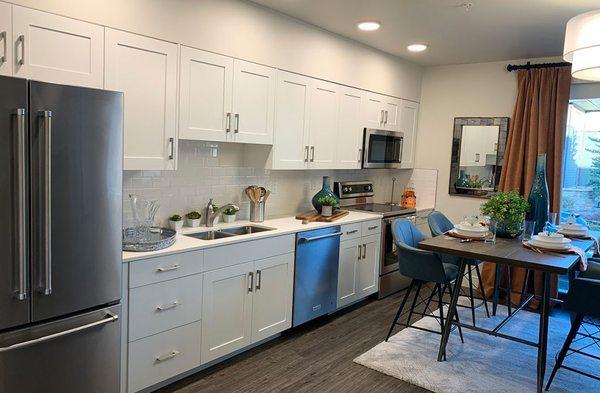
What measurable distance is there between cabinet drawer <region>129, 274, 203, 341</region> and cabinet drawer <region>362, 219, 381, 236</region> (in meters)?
1.97

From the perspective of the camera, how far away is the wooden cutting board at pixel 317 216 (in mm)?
4009

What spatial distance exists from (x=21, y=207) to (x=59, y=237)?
8.4 inches

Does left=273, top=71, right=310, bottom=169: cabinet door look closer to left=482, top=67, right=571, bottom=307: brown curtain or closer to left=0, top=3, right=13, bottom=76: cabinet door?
left=0, top=3, right=13, bottom=76: cabinet door

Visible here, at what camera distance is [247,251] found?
3174 mm

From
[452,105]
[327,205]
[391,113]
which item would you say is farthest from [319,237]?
[452,105]

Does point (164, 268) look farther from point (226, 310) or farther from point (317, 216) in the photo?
point (317, 216)

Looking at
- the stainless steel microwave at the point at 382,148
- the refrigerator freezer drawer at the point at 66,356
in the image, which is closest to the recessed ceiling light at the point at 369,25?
the stainless steel microwave at the point at 382,148

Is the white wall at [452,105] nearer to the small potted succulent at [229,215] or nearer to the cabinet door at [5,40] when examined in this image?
the small potted succulent at [229,215]

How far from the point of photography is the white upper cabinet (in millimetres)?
4426

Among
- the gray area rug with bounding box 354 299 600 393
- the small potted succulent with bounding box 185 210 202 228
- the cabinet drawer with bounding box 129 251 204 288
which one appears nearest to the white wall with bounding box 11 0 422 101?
the small potted succulent with bounding box 185 210 202 228

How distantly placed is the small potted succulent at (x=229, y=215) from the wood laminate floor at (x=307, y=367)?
1.02 meters

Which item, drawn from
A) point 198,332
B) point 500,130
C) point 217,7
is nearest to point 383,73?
point 500,130

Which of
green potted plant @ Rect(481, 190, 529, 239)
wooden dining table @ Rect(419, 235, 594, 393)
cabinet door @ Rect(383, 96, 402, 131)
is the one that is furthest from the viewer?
cabinet door @ Rect(383, 96, 402, 131)

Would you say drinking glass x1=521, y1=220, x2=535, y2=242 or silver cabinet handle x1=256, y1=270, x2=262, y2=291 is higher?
drinking glass x1=521, y1=220, x2=535, y2=242
